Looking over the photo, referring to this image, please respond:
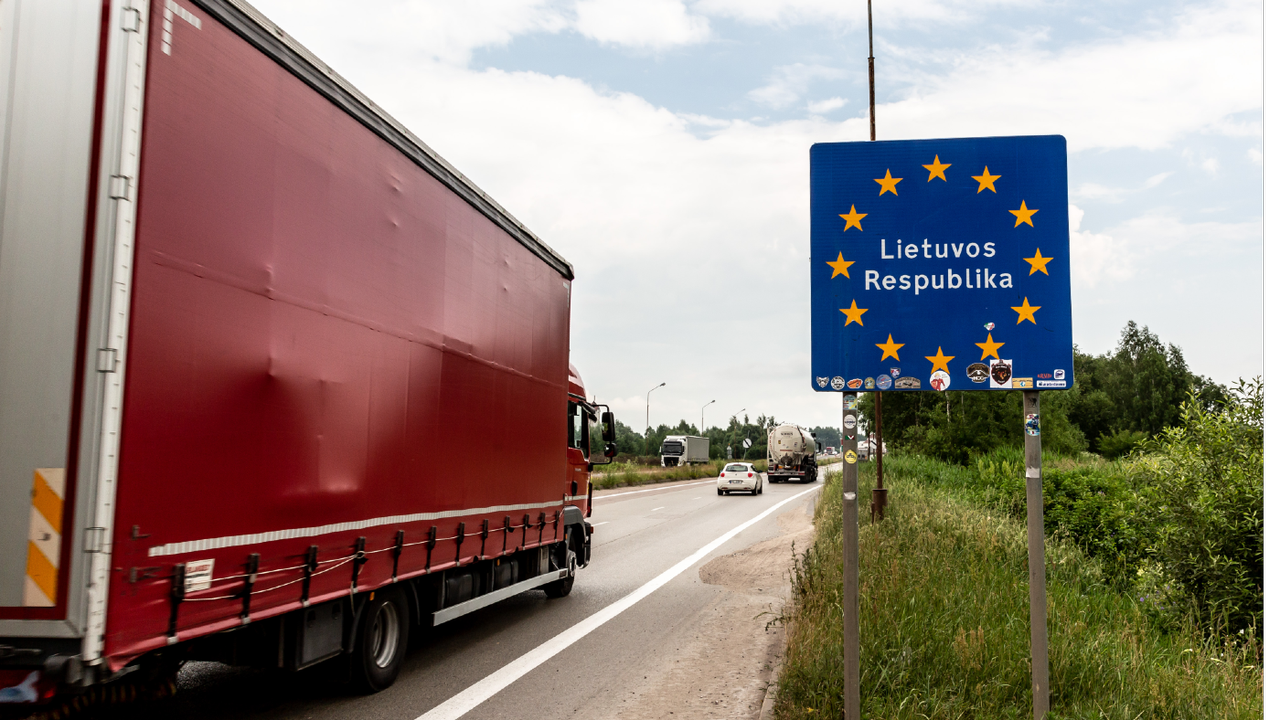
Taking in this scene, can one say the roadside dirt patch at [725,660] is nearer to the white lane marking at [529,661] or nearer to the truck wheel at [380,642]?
the white lane marking at [529,661]

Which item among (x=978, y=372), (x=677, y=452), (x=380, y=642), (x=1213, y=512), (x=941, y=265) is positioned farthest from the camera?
(x=677, y=452)

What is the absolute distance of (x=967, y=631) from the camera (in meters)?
6.01

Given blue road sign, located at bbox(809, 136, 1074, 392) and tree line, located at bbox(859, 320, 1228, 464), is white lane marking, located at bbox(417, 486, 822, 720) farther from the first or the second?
tree line, located at bbox(859, 320, 1228, 464)

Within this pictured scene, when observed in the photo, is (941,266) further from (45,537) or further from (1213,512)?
(1213,512)

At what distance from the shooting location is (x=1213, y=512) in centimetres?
927

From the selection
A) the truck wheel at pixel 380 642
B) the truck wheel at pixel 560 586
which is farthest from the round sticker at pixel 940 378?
the truck wheel at pixel 560 586

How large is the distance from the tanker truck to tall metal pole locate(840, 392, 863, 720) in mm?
48882

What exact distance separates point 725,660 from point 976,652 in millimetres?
2648

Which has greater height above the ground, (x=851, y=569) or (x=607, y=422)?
(x=607, y=422)

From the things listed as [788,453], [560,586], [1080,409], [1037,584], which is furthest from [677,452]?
[1037,584]

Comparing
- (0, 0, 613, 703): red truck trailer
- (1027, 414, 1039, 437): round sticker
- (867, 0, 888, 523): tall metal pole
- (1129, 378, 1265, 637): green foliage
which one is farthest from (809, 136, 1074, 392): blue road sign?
(867, 0, 888, 523): tall metal pole

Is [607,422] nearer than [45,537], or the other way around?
[45,537]

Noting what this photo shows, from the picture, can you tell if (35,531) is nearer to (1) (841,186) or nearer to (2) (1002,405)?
(1) (841,186)
